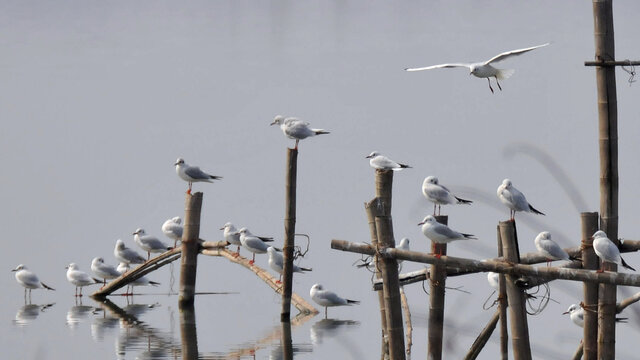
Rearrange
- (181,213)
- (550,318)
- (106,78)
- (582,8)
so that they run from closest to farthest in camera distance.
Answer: (550,318), (181,213), (106,78), (582,8)

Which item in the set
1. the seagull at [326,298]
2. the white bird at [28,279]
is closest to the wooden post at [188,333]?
the seagull at [326,298]

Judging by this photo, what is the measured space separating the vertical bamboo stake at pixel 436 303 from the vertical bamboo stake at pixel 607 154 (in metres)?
1.86

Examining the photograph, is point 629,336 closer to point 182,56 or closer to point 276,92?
point 276,92

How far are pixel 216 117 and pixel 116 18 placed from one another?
33.0m

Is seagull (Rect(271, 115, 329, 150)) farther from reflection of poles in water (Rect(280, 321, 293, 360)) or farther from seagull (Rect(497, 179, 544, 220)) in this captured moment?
seagull (Rect(497, 179, 544, 220))

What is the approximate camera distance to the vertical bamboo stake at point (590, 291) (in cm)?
1341

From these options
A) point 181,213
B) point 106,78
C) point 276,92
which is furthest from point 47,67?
point 181,213

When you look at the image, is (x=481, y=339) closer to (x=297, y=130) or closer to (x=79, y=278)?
(x=297, y=130)

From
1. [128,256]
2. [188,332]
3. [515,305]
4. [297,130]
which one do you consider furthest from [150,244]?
[515,305]

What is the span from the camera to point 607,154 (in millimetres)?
13422

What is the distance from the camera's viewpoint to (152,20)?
7381cm

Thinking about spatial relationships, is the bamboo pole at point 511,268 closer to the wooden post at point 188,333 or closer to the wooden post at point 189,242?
the wooden post at point 188,333

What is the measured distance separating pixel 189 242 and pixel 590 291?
9.82 meters

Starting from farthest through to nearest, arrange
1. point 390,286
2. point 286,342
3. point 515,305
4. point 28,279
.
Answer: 1. point 28,279
2. point 286,342
3. point 390,286
4. point 515,305
